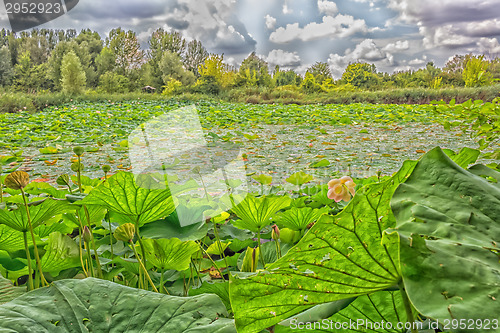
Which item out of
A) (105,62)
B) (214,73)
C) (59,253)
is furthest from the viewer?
(105,62)

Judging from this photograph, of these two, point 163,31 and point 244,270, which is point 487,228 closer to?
point 244,270

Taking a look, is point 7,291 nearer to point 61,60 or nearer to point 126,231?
point 126,231

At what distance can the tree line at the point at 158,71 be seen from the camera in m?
16.3

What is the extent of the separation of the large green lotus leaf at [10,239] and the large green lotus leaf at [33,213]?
43 millimetres

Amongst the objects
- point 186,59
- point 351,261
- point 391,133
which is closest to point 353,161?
point 391,133

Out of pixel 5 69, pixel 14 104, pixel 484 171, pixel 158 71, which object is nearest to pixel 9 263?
pixel 484 171

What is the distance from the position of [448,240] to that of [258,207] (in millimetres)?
381

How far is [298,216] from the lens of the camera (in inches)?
24.7

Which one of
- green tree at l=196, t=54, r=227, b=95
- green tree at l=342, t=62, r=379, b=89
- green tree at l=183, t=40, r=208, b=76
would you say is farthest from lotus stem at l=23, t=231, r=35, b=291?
green tree at l=183, t=40, r=208, b=76

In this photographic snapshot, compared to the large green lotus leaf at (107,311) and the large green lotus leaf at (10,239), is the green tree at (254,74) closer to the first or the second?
the large green lotus leaf at (10,239)

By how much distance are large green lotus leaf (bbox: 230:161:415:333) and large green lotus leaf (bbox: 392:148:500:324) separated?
31mm

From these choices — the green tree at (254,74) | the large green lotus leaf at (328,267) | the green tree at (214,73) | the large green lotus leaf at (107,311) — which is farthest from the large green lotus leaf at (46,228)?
the green tree at (254,74)

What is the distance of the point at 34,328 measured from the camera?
0.25 metres

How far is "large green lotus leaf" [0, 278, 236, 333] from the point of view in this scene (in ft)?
0.85
